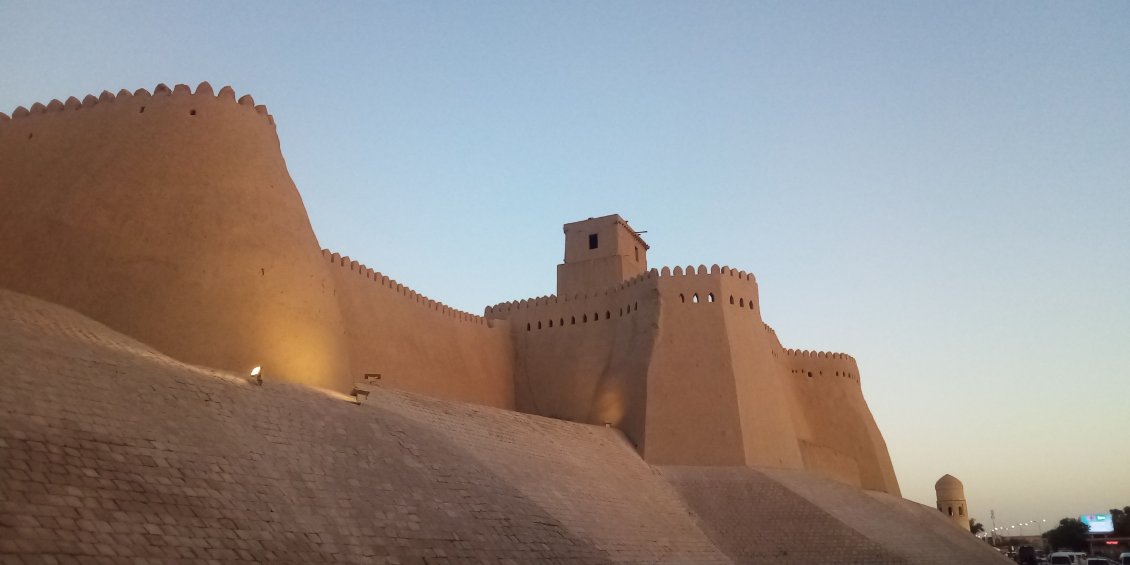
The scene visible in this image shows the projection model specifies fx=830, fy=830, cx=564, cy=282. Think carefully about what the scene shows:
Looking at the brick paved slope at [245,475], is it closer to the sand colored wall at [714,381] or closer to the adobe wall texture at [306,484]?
the adobe wall texture at [306,484]

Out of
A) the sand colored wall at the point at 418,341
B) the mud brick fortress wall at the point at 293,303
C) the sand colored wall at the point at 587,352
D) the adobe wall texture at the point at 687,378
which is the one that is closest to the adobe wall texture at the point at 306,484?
the mud brick fortress wall at the point at 293,303

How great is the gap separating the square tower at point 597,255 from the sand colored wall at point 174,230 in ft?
46.5

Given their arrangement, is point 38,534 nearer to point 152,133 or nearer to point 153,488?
point 153,488

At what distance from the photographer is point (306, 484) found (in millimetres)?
10336

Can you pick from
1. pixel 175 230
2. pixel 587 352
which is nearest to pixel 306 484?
pixel 175 230

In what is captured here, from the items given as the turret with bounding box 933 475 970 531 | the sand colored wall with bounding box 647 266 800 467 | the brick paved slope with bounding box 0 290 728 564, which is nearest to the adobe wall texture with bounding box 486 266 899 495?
the sand colored wall with bounding box 647 266 800 467

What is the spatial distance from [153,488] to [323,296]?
7.05 m

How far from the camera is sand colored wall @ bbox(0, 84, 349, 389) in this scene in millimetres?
12883

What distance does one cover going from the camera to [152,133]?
14.7m

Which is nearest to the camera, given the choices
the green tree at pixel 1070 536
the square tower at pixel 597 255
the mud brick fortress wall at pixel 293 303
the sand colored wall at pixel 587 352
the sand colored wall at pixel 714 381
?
the mud brick fortress wall at pixel 293 303

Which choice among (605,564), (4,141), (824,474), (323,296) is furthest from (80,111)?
(824,474)

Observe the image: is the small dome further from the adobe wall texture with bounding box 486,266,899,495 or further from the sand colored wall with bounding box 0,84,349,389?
the sand colored wall with bounding box 0,84,349,389

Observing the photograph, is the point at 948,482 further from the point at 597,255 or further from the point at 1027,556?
the point at 597,255

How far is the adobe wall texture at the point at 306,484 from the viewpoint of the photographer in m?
7.79
